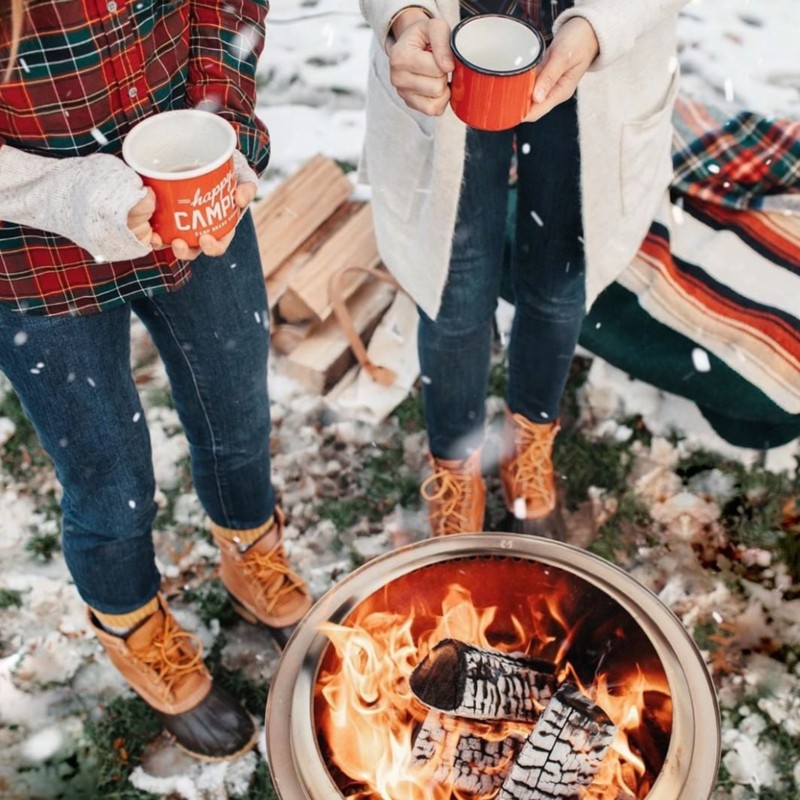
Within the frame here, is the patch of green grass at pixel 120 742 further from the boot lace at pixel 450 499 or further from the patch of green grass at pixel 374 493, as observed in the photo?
the boot lace at pixel 450 499

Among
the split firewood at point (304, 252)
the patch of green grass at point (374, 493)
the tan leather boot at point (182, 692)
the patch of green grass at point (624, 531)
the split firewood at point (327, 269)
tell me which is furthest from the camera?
the split firewood at point (304, 252)

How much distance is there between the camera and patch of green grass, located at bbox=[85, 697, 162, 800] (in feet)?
7.24

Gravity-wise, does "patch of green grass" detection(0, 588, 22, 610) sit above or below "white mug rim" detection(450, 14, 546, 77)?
below

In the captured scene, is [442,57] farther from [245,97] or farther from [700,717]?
[700,717]

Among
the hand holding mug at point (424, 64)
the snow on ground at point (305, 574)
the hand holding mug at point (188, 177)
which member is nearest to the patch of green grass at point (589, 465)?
the snow on ground at point (305, 574)

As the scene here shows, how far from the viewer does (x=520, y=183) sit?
201cm

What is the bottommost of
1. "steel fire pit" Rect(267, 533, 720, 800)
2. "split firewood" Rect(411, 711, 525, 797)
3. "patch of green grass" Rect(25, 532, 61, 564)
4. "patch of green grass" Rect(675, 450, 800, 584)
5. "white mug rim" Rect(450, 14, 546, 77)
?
"patch of green grass" Rect(25, 532, 61, 564)

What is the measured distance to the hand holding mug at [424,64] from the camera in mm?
1534

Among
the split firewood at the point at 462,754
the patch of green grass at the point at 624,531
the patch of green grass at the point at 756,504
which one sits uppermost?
the split firewood at the point at 462,754

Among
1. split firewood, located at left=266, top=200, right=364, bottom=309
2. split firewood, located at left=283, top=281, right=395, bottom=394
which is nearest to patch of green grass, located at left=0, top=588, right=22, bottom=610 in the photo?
split firewood, located at left=283, top=281, right=395, bottom=394

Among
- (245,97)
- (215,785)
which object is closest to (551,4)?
(245,97)

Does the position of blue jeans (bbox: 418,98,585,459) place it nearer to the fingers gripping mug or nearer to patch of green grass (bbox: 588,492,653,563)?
patch of green grass (bbox: 588,492,653,563)

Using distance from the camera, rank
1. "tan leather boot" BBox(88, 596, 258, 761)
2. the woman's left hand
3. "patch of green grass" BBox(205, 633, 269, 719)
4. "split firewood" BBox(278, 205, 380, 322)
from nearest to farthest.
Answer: the woman's left hand, "tan leather boot" BBox(88, 596, 258, 761), "patch of green grass" BBox(205, 633, 269, 719), "split firewood" BBox(278, 205, 380, 322)

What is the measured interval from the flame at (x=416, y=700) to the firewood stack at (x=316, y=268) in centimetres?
134
